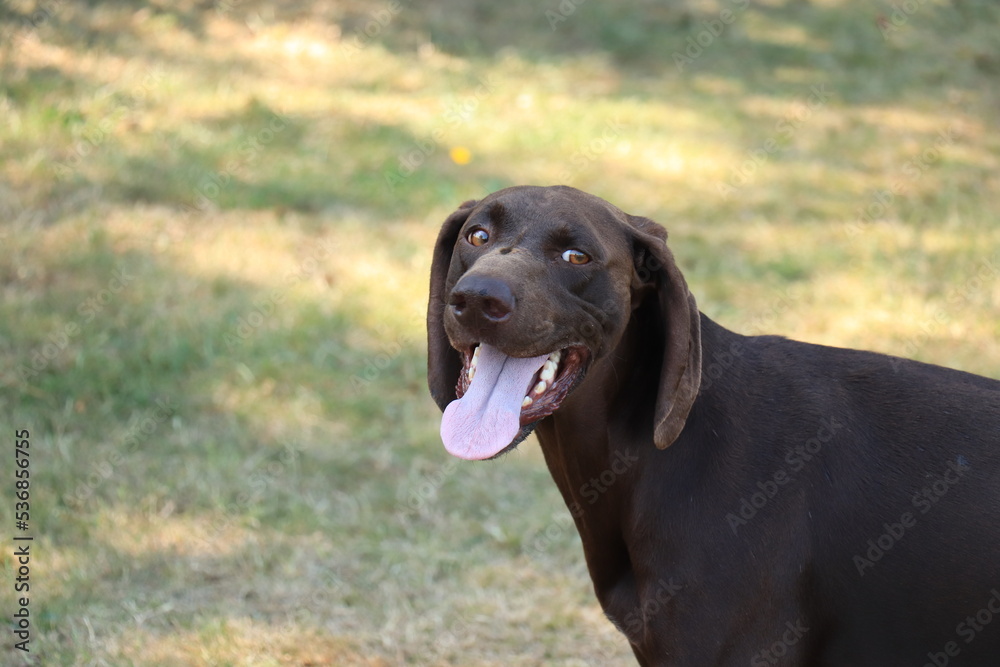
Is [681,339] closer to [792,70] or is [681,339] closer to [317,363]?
[317,363]

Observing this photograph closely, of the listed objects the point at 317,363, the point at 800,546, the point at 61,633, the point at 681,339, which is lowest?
the point at 317,363

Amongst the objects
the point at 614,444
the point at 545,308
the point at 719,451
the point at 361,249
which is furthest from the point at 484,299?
the point at 361,249

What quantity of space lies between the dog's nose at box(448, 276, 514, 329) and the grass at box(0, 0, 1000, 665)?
1.97 m

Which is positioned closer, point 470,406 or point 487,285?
point 487,285

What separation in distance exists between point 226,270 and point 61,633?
10.5ft

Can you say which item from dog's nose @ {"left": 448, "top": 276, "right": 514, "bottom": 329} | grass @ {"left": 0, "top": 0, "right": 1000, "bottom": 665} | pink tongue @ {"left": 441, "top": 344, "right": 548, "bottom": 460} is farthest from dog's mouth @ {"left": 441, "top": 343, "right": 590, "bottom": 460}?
grass @ {"left": 0, "top": 0, "right": 1000, "bottom": 665}

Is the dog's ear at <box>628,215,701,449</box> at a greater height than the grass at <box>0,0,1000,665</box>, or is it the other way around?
the dog's ear at <box>628,215,701,449</box>

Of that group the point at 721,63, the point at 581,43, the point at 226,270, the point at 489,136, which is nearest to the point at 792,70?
the point at 721,63

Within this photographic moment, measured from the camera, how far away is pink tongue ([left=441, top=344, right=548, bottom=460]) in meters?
2.87

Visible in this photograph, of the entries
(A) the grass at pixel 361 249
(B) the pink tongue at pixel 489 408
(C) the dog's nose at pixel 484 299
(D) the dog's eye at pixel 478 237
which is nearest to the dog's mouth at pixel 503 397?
(B) the pink tongue at pixel 489 408

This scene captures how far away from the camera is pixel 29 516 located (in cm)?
487

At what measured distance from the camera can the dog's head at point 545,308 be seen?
2.81 m

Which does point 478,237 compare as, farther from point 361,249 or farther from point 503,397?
point 361,249

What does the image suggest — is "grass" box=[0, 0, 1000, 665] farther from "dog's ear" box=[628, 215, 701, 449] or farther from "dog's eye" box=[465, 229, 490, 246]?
"dog's eye" box=[465, 229, 490, 246]
